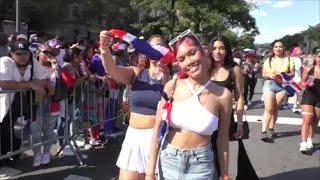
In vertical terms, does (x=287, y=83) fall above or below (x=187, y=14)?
below

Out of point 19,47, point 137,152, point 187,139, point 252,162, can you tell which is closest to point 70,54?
point 19,47

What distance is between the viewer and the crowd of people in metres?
3.24

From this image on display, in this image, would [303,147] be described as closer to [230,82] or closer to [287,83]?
[287,83]

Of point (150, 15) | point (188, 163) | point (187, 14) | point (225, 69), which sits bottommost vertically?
point (188, 163)

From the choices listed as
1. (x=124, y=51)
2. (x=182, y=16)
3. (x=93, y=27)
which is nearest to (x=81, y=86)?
(x=124, y=51)

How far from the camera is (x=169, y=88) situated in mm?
3398

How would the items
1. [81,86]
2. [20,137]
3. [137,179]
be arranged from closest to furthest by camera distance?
[137,179] → [20,137] → [81,86]

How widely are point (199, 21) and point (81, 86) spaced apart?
19656 mm

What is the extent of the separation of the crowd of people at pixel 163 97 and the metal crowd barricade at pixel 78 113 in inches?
1.4

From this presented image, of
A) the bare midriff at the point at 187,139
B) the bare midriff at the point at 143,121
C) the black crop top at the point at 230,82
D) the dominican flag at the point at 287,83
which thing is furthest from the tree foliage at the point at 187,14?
the bare midriff at the point at 187,139

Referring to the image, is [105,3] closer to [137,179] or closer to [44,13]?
[44,13]

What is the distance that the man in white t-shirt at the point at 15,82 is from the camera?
6188 mm

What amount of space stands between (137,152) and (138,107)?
1.27 ft

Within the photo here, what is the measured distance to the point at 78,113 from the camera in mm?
7648
